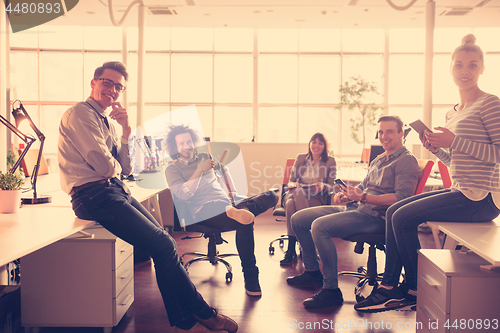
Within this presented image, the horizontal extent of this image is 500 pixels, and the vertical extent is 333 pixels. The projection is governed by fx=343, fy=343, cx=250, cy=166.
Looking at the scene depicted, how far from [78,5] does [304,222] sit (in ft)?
20.5

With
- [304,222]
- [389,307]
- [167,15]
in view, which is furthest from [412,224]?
[167,15]

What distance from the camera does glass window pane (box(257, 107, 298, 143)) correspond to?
8.30m

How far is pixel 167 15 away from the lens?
6.93 metres

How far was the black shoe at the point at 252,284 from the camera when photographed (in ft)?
8.09

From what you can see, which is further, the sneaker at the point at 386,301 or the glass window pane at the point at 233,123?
the glass window pane at the point at 233,123

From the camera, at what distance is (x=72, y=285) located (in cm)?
188

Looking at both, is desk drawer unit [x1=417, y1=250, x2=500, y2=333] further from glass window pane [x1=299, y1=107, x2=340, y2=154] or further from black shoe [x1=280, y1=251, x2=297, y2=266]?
glass window pane [x1=299, y1=107, x2=340, y2=154]

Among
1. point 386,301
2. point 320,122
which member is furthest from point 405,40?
point 386,301

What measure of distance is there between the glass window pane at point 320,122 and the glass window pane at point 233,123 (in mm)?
1264

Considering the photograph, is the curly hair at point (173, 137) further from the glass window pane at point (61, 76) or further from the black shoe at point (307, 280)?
the glass window pane at point (61, 76)

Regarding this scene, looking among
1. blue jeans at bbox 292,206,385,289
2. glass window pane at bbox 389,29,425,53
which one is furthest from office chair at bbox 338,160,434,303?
glass window pane at bbox 389,29,425,53

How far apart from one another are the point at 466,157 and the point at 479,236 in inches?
16.5

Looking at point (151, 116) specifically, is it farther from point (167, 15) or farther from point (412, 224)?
point (412, 224)

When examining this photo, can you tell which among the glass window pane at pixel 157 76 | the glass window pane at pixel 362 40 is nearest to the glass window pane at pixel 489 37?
the glass window pane at pixel 362 40
